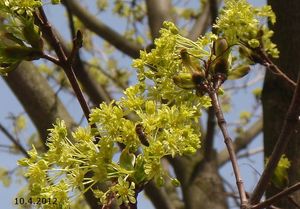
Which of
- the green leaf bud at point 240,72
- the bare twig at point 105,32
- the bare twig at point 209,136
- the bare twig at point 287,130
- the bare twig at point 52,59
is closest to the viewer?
the bare twig at point 287,130

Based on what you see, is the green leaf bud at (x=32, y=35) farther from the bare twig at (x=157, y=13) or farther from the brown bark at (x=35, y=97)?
the bare twig at (x=157, y=13)

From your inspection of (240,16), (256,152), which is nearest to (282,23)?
(240,16)

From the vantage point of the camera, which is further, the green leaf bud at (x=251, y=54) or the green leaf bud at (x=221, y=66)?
the green leaf bud at (x=251, y=54)

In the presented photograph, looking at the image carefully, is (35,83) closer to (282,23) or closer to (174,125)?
(282,23)

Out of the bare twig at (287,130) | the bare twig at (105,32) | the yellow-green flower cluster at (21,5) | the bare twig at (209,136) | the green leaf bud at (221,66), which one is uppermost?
the bare twig at (105,32)

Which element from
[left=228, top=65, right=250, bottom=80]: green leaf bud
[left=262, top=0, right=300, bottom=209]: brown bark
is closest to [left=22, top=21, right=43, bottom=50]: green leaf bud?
[left=228, top=65, right=250, bottom=80]: green leaf bud

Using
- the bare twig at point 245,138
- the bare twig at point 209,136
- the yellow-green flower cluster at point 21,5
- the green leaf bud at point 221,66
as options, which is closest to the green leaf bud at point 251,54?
the green leaf bud at point 221,66

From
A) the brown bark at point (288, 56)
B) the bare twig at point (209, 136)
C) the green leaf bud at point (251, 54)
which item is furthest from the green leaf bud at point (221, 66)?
the bare twig at point (209, 136)

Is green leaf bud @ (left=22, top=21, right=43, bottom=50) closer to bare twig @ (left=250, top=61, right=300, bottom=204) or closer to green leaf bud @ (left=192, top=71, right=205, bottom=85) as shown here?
green leaf bud @ (left=192, top=71, right=205, bottom=85)

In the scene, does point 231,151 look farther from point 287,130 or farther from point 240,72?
point 240,72

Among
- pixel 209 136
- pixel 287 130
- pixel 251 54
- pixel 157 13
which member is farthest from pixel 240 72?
pixel 157 13

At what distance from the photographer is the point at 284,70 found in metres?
1.71

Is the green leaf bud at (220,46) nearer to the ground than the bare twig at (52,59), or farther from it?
nearer to the ground

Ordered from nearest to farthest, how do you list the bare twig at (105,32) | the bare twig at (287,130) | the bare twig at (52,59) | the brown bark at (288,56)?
the bare twig at (287,130) < the bare twig at (52,59) < the brown bark at (288,56) < the bare twig at (105,32)
